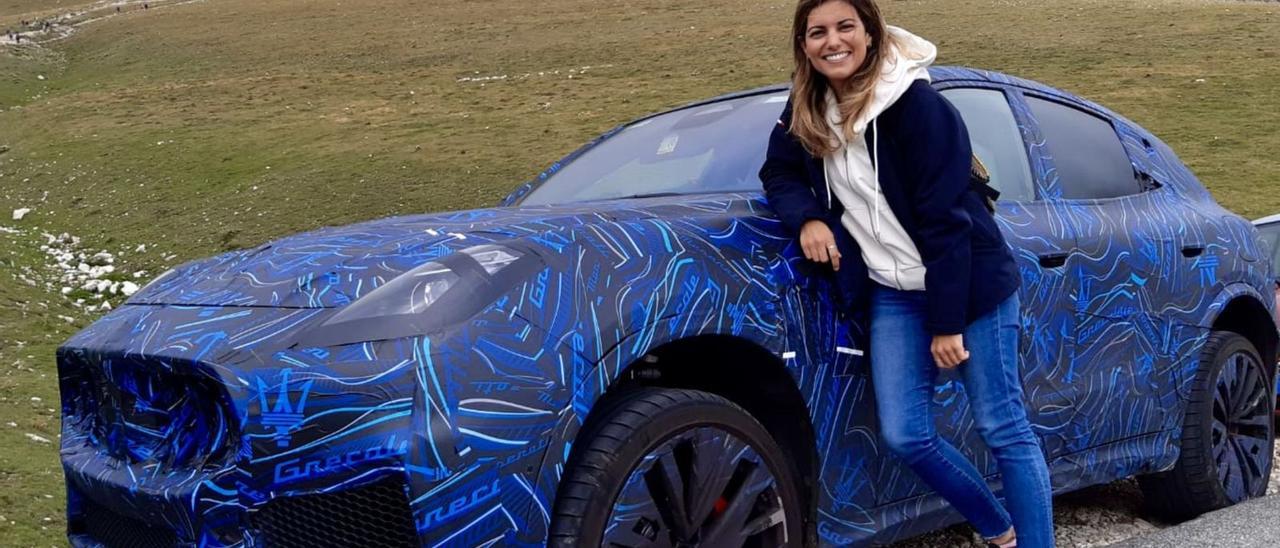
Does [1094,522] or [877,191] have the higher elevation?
[877,191]

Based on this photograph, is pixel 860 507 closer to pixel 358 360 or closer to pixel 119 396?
pixel 358 360

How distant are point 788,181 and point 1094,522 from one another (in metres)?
2.27

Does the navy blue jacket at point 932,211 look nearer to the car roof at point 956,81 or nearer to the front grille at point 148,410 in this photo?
the car roof at point 956,81

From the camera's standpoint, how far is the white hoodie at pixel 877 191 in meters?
3.03

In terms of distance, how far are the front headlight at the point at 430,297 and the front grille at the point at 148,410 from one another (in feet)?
0.86

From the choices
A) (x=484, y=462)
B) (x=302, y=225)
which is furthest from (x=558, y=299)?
(x=302, y=225)

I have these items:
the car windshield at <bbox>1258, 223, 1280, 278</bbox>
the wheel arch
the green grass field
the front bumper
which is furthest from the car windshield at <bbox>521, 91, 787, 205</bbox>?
the car windshield at <bbox>1258, 223, 1280, 278</bbox>

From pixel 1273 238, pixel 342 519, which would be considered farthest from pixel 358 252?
pixel 1273 238

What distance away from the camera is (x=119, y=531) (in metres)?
2.77

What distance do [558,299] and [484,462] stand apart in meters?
0.38

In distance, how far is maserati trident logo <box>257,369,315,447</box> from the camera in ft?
7.66

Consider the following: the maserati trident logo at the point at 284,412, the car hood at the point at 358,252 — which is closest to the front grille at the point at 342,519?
the maserati trident logo at the point at 284,412

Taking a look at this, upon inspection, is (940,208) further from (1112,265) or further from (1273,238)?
(1273,238)

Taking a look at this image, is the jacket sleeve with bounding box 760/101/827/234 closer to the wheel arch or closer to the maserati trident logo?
the maserati trident logo
